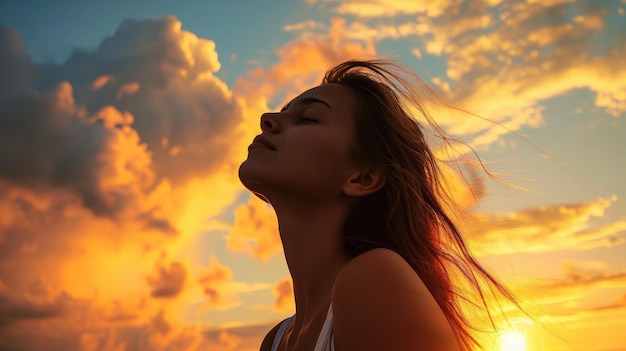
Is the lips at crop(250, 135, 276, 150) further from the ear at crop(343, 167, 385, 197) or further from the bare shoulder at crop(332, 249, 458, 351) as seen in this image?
the bare shoulder at crop(332, 249, 458, 351)

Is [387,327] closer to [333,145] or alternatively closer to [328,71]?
[333,145]

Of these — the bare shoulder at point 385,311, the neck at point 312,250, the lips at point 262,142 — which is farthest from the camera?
the lips at point 262,142

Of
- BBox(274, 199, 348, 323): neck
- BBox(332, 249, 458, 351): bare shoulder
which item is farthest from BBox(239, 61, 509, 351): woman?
BBox(332, 249, 458, 351): bare shoulder

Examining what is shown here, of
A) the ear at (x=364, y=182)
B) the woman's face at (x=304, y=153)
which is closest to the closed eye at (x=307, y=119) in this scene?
the woman's face at (x=304, y=153)

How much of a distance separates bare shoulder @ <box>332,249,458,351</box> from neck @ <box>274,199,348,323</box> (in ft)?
2.22

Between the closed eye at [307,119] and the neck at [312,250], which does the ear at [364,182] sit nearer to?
the neck at [312,250]

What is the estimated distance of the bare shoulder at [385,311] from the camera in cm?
259

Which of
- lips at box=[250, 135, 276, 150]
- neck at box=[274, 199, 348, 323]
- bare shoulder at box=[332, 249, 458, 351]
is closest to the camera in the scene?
bare shoulder at box=[332, 249, 458, 351]

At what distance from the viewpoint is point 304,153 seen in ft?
11.9

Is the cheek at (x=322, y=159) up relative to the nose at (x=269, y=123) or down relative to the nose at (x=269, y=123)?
down

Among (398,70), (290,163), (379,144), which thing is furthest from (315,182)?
(398,70)

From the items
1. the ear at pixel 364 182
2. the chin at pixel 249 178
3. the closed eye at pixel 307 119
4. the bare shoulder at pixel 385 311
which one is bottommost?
the bare shoulder at pixel 385 311

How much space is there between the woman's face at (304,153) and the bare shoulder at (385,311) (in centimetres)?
88

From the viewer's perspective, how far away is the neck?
3.50 m
